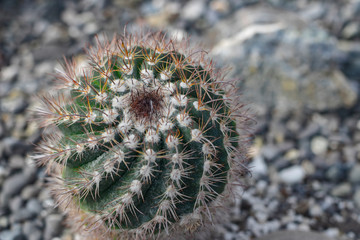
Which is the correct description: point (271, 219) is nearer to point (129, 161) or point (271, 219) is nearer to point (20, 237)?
point (129, 161)

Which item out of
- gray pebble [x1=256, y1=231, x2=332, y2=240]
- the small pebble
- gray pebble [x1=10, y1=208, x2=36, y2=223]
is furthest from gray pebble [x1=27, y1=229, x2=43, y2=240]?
the small pebble

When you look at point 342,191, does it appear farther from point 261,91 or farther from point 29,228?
point 29,228

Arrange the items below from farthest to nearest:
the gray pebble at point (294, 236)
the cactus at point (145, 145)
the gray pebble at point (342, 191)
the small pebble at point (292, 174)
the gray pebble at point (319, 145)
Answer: the gray pebble at point (319, 145), the small pebble at point (292, 174), the gray pebble at point (342, 191), the gray pebble at point (294, 236), the cactus at point (145, 145)

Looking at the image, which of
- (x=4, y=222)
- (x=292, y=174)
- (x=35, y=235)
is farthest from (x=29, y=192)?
(x=292, y=174)

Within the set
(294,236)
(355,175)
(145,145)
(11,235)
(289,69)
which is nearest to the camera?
(145,145)

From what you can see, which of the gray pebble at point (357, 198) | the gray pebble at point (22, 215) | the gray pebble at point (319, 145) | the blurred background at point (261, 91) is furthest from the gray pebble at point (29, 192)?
the gray pebble at point (357, 198)

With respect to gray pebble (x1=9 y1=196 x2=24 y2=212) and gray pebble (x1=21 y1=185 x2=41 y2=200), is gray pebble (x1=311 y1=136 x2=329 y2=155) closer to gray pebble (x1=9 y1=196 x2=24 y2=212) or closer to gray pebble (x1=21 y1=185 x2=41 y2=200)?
gray pebble (x1=21 y1=185 x2=41 y2=200)

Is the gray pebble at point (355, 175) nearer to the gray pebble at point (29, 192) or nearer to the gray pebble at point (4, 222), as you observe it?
the gray pebble at point (29, 192)

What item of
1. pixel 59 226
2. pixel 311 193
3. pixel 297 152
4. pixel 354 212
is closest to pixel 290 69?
pixel 297 152
